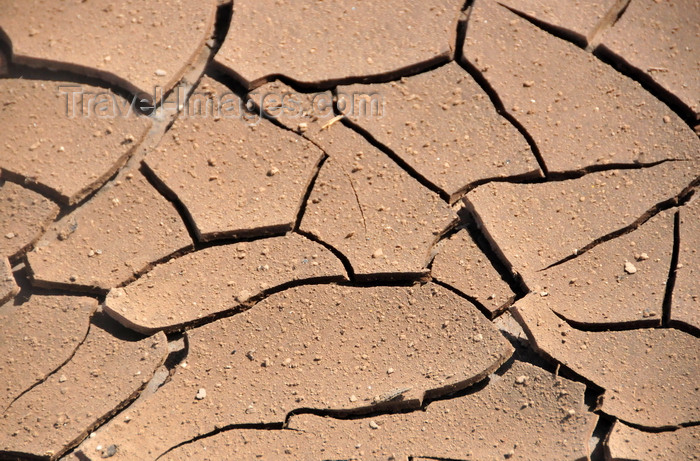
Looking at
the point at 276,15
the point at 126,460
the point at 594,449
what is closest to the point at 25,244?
the point at 126,460

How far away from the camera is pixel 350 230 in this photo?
9.29 ft

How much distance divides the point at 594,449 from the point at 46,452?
206cm

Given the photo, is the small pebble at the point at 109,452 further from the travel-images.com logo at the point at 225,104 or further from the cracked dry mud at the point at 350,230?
the travel-images.com logo at the point at 225,104

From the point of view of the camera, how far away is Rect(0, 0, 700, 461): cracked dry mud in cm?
254

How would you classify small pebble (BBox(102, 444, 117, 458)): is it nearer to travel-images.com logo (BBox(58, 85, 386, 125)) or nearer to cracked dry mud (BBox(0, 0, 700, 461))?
cracked dry mud (BBox(0, 0, 700, 461))

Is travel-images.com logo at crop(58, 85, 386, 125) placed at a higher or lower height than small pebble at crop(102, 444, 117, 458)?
higher

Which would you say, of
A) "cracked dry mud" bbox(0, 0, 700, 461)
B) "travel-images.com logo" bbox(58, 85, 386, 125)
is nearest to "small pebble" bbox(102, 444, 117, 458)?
"cracked dry mud" bbox(0, 0, 700, 461)

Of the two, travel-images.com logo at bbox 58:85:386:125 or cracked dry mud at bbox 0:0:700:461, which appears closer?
cracked dry mud at bbox 0:0:700:461

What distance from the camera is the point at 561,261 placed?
2.81m

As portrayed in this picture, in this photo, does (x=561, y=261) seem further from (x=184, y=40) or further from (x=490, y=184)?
(x=184, y=40)

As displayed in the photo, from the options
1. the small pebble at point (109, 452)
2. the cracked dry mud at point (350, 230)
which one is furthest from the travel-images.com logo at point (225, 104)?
the small pebble at point (109, 452)

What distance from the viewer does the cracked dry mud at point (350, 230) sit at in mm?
2543

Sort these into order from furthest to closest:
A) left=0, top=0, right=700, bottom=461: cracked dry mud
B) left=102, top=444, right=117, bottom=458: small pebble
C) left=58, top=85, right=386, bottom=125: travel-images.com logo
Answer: left=58, top=85, right=386, bottom=125: travel-images.com logo < left=0, top=0, right=700, bottom=461: cracked dry mud < left=102, top=444, right=117, bottom=458: small pebble

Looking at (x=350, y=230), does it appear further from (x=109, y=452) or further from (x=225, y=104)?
(x=109, y=452)
